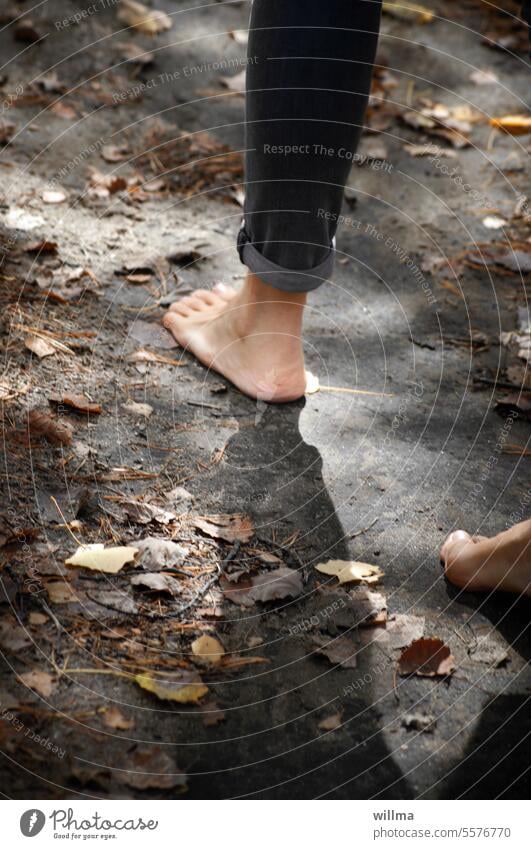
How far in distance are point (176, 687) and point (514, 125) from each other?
2849 mm

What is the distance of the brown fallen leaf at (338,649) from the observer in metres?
1.48

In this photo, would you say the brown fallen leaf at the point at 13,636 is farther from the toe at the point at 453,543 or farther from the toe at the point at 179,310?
the toe at the point at 179,310

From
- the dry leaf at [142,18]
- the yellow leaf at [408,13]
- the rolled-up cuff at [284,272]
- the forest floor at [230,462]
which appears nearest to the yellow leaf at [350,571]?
the forest floor at [230,462]

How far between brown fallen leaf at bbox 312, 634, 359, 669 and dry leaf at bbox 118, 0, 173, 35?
290cm

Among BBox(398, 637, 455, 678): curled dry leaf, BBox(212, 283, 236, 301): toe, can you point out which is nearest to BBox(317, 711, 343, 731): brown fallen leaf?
BBox(398, 637, 455, 678): curled dry leaf

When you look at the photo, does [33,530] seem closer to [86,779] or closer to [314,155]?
[86,779]

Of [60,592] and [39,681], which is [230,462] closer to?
[60,592]

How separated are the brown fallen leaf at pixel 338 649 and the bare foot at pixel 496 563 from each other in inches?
11.1

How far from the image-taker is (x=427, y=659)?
1.50 meters

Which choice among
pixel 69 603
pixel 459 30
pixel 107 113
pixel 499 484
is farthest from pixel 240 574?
pixel 459 30

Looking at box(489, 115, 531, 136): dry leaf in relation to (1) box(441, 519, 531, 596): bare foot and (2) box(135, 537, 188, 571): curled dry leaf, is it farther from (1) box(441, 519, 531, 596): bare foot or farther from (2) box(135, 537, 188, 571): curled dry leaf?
(2) box(135, 537, 188, 571): curled dry leaf

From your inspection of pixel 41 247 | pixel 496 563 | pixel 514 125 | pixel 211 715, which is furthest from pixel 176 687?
pixel 514 125

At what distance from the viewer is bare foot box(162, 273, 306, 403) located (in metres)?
1.92
